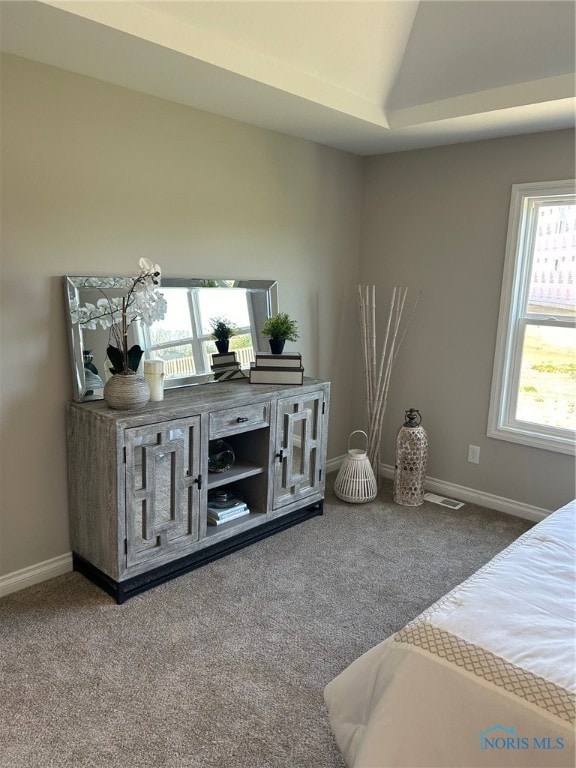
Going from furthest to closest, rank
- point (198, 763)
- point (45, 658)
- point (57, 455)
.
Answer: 1. point (57, 455)
2. point (45, 658)
3. point (198, 763)

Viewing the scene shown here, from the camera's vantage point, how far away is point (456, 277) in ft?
12.1

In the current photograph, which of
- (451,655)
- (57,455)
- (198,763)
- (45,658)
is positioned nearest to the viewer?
(451,655)

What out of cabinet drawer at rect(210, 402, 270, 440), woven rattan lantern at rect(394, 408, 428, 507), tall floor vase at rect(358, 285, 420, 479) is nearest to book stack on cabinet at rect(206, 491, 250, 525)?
cabinet drawer at rect(210, 402, 270, 440)

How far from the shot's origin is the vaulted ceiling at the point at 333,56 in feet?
7.02

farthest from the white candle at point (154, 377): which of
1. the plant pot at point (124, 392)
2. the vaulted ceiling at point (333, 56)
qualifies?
the vaulted ceiling at point (333, 56)

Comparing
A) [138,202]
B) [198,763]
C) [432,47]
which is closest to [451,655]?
[198,763]

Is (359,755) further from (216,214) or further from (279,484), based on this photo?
(216,214)

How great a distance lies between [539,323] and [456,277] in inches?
22.7

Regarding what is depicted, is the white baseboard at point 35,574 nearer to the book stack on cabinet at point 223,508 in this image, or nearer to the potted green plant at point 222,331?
the book stack on cabinet at point 223,508

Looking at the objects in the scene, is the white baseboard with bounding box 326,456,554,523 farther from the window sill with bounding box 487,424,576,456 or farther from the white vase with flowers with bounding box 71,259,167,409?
the white vase with flowers with bounding box 71,259,167,409

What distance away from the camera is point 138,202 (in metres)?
2.83

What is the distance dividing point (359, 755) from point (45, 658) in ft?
4.37

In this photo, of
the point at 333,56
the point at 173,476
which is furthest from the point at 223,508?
the point at 333,56

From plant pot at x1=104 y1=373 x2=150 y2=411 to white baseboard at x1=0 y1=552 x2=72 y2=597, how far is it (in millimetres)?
817
